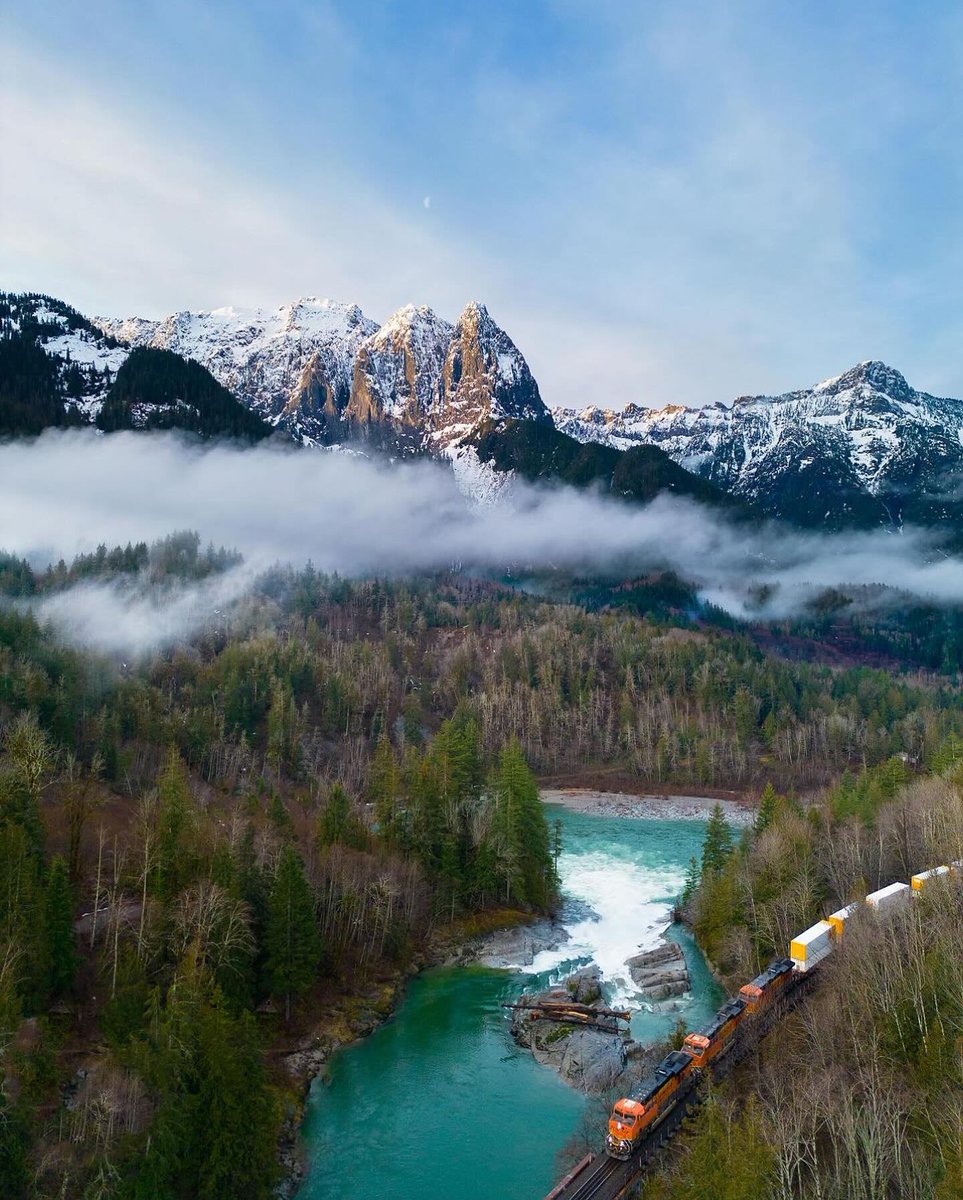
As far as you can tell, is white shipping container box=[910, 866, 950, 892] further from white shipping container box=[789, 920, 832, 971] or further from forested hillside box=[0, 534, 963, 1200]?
forested hillside box=[0, 534, 963, 1200]

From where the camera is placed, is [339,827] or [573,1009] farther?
[339,827]

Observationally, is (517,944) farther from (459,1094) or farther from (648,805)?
(648,805)

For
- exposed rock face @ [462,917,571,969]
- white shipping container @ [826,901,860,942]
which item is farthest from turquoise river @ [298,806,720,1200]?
white shipping container @ [826,901,860,942]

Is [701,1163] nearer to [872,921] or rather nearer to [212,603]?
[872,921]

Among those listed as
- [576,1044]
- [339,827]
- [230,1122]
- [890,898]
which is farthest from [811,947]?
[339,827]

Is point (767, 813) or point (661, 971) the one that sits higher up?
point (767, 813)

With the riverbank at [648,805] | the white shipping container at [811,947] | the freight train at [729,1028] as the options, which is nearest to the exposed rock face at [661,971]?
the freight train at [729,1028]
